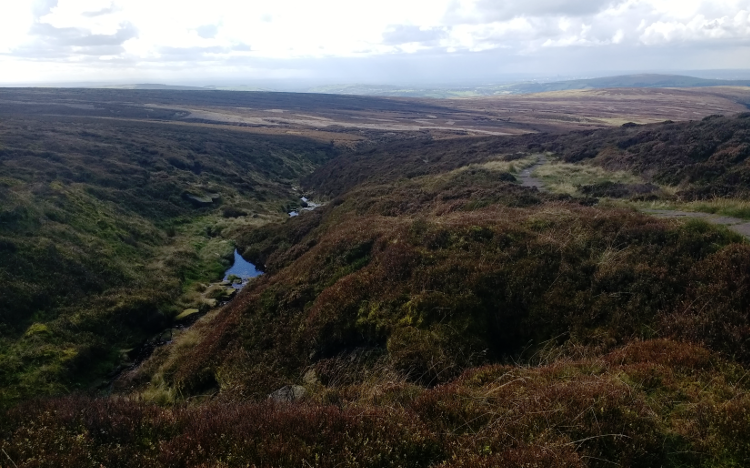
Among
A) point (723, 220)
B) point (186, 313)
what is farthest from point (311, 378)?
point (723, 220)

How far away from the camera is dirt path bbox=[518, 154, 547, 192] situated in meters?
30.7

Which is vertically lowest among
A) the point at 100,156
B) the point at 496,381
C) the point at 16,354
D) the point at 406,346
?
the point at 16,354

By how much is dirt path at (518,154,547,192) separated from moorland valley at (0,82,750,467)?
0.46 metres

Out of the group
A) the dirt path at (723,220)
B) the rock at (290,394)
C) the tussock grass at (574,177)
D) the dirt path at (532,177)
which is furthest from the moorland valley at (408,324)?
the dirt path at (532,177)

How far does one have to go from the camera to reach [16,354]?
16.2 metres

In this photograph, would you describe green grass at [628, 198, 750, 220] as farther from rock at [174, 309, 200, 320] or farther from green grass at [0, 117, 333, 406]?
green grass at [0, 117, 333, 406]

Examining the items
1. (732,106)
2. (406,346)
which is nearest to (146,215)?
(406,346)

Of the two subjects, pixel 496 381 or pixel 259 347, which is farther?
pixel 259 347

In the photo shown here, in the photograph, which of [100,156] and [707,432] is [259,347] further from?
[100,156]

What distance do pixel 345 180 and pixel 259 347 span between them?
40.5m

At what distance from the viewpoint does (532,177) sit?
34844 millimetres

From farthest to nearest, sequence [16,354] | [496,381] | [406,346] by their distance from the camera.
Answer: [16,354]
[406,346]
[496,381]

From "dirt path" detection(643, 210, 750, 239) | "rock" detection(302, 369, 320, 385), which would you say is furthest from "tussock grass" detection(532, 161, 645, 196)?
"rock" detection(302, 369, 320, 385)

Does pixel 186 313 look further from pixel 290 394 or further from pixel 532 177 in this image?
pixel 532 177
